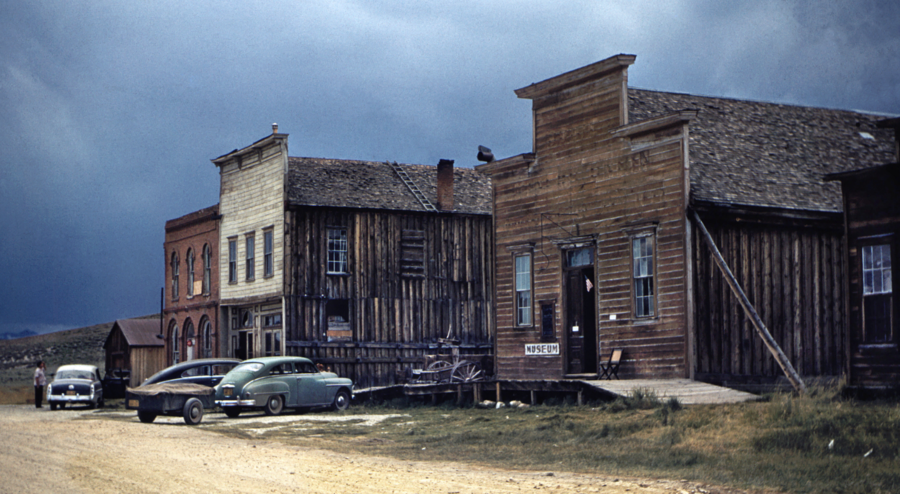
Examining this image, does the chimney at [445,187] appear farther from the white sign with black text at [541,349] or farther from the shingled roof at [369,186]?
the white sign with black text at [541,349]

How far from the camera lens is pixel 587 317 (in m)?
26.1

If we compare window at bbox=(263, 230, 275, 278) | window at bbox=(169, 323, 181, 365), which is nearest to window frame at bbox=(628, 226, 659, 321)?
window at bbox=(263, 230, 275, 278)

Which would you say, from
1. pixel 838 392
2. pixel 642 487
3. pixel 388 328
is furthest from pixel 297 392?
pixel 642 487

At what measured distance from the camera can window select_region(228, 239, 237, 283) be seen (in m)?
39.9

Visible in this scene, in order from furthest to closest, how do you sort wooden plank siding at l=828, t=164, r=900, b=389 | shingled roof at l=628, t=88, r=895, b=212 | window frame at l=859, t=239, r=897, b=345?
shingled roof at l=628, t=88, r=895, b=212 < window frame at l=859, t=239, r=897, b=345 < wooden plank siding at l=828, t=164, r=900, b=389

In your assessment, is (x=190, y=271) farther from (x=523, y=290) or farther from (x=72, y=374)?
(x=523, y=290)

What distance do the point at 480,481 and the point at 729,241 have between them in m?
12.4

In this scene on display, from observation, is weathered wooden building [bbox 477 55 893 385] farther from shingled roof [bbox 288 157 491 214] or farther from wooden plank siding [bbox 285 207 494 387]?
shingled roof [bbox 288 157 491 214]

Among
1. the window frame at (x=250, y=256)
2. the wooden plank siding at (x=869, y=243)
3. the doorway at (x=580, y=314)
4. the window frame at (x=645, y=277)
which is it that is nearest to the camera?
the wooden plank siding at (x=869, y=243)

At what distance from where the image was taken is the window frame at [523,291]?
27.3m

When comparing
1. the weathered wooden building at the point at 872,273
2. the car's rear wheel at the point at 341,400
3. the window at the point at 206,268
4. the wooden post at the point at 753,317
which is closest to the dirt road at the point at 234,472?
the wooden post at the point at 753,317

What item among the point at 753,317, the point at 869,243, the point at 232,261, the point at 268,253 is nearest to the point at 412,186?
the point at 268,253

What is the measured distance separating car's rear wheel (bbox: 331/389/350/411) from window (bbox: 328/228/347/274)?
836cm

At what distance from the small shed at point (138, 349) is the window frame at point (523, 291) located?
2418 cm
